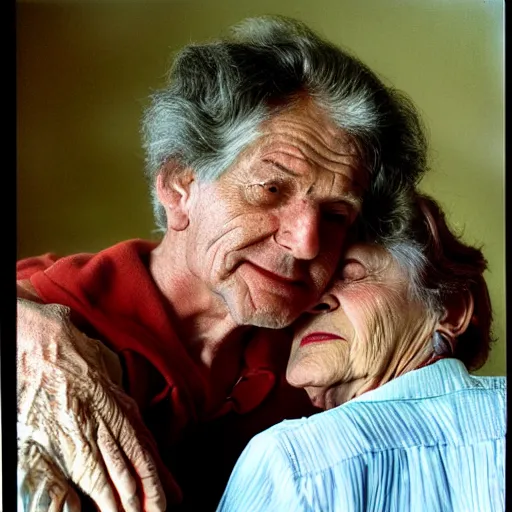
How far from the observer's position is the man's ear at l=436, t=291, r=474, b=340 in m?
1.54

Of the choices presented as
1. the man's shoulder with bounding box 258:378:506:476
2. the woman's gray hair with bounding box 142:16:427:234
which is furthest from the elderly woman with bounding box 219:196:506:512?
the woman's gray hair with bounding box 142:16:427:234

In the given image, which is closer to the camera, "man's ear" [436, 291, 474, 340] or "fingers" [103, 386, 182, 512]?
"fingers" [103, 386, 182, 512]

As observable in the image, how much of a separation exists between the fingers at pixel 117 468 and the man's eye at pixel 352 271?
1.80 ft

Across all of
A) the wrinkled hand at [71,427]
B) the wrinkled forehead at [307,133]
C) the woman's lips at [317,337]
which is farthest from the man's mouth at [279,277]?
the wrinkled hand at [71,427]

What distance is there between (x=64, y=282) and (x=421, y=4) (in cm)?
91

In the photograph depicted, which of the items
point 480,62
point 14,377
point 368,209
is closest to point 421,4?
point 480,62

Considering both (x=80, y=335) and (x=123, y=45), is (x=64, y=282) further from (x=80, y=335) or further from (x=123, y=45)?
(x=123, y=45)

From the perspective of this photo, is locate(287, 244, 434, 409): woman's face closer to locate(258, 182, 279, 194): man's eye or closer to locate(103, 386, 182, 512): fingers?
locate(258, 182, 279, 194): man's eye

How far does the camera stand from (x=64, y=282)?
4.81 feet

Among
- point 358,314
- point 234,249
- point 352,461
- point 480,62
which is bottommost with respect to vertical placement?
point 352,461

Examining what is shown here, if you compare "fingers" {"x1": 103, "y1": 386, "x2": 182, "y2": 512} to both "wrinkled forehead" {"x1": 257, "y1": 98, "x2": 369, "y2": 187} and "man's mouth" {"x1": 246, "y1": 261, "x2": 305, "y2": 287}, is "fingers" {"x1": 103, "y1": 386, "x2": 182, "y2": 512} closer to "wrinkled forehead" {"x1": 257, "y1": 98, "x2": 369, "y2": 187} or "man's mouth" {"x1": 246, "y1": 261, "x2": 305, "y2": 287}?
"man's mouth" {"x1": 246, "y1": 261, "x2": 305, "y2": 287}

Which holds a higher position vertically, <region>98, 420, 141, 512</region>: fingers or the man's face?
the man's face

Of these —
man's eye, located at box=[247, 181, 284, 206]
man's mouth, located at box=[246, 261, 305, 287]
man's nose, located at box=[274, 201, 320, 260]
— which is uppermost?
man's eye, located at box=[247, 181, 284, 206]

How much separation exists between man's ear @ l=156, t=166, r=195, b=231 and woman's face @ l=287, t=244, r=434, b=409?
317 millimetres
